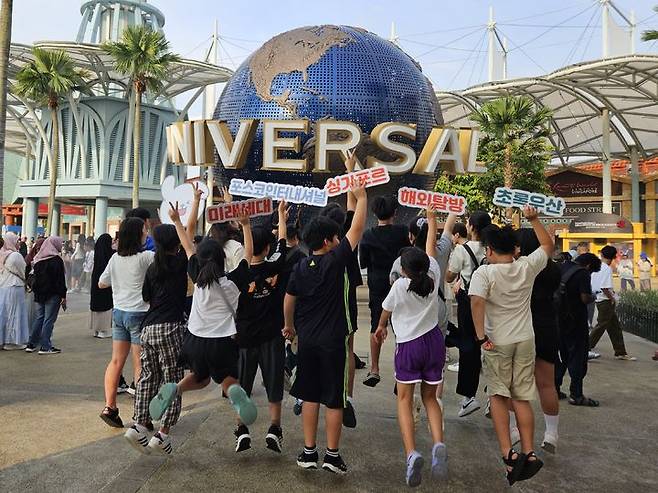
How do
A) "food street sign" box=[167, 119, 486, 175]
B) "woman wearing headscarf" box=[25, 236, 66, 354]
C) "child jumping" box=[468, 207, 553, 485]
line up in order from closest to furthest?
"child jumping" box=[468, 207, 553, 485] < "woman wearing headscarf" box=[25, 236, 66, 354] < "food street sign" box=[167, 119, 486, 175]

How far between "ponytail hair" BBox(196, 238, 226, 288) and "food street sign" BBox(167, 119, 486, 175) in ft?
20.1

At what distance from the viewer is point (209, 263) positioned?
3.23 m

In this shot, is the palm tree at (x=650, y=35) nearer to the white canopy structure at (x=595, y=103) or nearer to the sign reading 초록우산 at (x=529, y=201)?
the sign reading 초록우산 at (x=529, y=201)

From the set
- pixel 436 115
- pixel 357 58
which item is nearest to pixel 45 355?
pixel 357 58

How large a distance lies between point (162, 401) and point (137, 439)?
26 cm

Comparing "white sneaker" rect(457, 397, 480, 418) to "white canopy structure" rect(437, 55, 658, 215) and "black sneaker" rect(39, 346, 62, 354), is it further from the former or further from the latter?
"white canopy structure" rect(437, 55, 658, 215)

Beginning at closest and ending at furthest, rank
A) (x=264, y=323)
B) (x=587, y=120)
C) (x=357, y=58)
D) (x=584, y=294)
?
1. (x=264, y=323)
2. (x=584, y=294)
3. (x=357, y=58)
4. (x=587, y=120)

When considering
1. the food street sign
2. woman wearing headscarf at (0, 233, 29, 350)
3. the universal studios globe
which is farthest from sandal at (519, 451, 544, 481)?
the universal studios globe

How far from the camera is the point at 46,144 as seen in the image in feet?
101

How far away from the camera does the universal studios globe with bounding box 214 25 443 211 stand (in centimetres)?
979

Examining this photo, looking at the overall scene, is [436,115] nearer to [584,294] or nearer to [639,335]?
[639,335]

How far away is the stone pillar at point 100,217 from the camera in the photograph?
29.5 metres

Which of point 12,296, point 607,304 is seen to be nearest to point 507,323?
point 607,304

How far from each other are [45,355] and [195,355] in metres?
4.14
